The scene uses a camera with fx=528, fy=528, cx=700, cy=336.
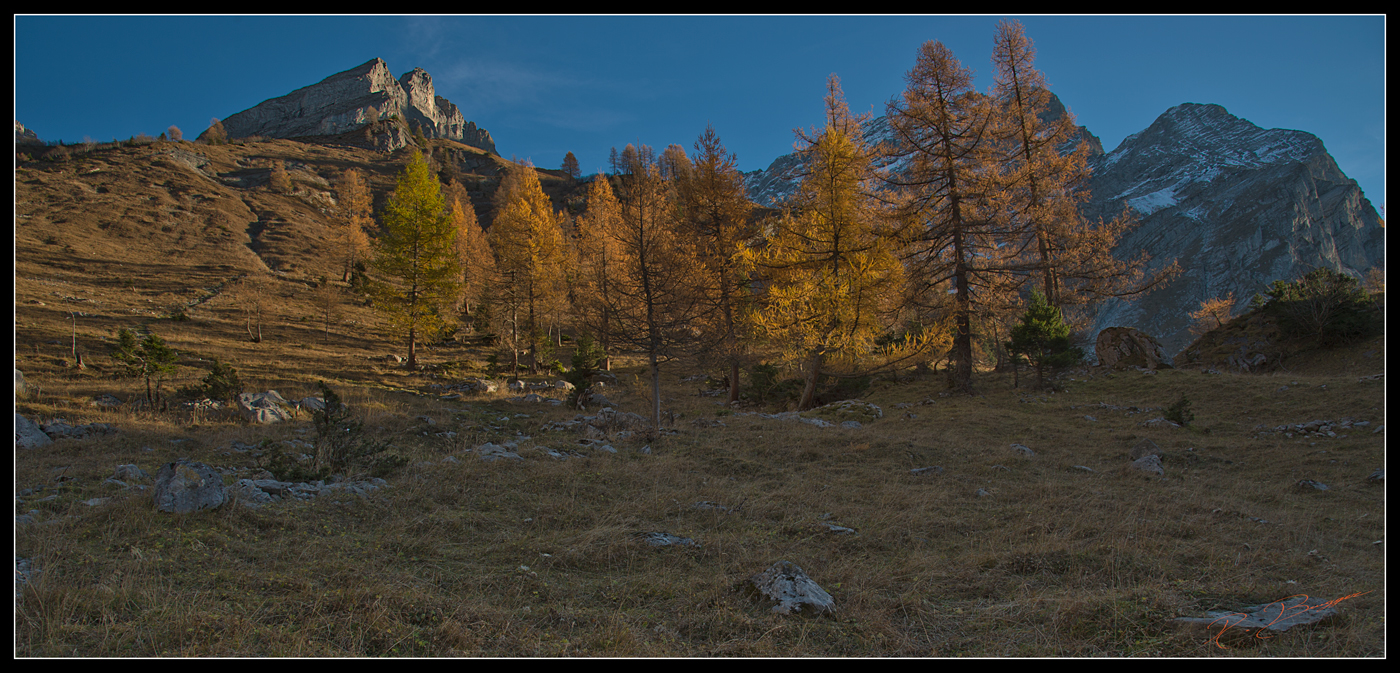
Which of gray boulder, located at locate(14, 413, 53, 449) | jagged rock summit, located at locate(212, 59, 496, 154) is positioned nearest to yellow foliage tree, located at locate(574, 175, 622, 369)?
gray boulder, located at locate(14, 413, 53, 449)

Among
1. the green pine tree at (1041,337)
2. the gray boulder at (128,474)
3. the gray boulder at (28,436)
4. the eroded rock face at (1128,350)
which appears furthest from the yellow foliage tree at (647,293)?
the eroded rock face at (1128,350)

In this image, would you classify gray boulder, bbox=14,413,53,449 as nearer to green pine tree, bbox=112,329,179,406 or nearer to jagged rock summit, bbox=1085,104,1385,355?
green pine tree, bbox=112,329,179,406

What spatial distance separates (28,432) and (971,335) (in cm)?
2158

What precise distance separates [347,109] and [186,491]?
163660mm

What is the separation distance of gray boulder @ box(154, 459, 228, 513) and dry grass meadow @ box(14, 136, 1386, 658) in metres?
0.13

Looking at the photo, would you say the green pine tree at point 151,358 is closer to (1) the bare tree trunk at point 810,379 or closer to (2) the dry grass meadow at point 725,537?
(2) the dry grass meadow at point 725,537

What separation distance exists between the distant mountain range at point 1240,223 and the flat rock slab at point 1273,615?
104864 millimetres

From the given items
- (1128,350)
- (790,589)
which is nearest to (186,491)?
(790,589)

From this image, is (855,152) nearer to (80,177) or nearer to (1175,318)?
(80,177)

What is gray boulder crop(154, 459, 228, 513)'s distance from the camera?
5.01m

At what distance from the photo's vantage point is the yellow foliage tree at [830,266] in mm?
14469

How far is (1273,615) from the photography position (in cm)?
333

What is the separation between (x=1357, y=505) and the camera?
23.0 ft

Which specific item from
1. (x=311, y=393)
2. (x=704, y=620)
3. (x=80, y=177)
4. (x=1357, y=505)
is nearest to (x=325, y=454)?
(x=704, y=620)
